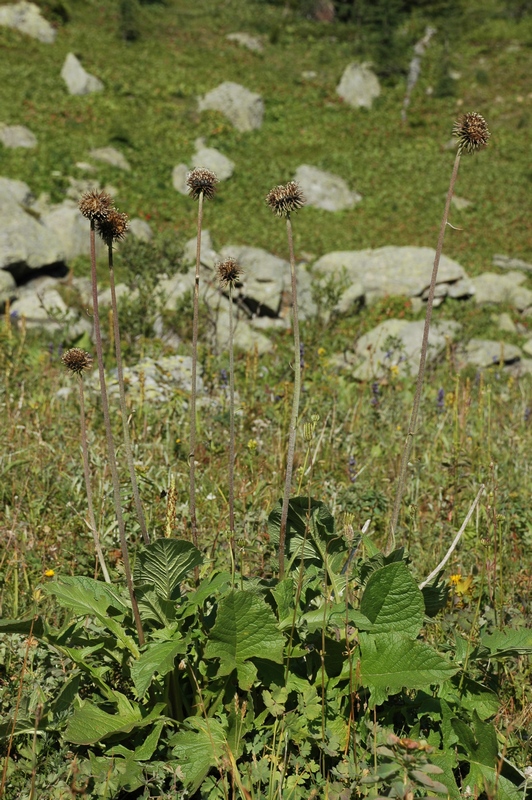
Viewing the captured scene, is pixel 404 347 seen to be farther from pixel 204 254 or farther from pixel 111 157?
pixel 111 157

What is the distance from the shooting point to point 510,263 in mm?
18672

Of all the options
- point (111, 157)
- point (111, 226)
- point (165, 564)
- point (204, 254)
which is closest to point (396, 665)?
point (165, 564)

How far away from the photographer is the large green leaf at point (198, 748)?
65.5 inches

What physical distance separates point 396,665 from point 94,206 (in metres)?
1.44

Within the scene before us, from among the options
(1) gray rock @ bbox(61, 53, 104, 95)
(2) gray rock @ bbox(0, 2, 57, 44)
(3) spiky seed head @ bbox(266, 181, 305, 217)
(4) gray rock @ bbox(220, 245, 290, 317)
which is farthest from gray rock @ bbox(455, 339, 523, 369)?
(2) gray rock @ bbox(0, 2, 57, 44)

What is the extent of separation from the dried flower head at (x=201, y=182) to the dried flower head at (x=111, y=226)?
249 mm

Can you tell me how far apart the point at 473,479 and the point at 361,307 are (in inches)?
400

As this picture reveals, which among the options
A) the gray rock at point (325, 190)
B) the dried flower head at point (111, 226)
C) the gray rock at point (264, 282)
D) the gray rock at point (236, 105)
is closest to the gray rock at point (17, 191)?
the gray rock at point (264, 282)

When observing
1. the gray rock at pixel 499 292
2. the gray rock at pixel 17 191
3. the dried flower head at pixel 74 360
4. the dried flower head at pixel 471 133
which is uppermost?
the dried flower head at pixel 471 133

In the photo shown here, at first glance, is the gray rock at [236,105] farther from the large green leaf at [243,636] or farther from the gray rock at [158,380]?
the large green leaf at [243,636]

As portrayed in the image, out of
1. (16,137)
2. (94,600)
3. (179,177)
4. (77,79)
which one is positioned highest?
(77,79)

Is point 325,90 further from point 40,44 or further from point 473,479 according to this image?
point 473,479

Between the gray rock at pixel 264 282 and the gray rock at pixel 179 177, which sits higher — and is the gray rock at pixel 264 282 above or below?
below

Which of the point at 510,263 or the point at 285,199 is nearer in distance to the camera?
the point at 285,199
